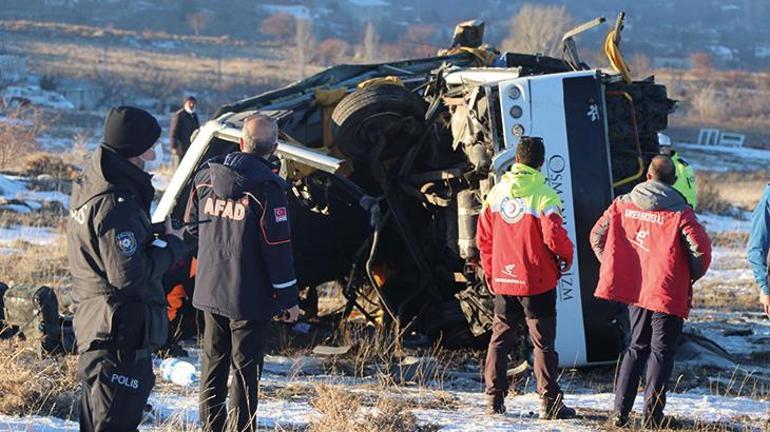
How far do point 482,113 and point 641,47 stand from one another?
9834cm

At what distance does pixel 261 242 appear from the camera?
17.2 ft

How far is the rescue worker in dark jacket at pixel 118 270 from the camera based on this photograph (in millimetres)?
4586

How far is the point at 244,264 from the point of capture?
5.23 meters

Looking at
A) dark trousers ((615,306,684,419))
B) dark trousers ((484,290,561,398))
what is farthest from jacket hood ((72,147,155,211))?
dark trousers ((615,306,684,419))

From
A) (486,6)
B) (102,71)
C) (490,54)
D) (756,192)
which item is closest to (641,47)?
(486,6)

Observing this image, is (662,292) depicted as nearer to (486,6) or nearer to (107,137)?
(107,137)

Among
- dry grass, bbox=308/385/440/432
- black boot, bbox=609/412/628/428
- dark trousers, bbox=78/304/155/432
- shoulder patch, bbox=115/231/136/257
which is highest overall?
shoulder patch, bbox=115/231/136/257

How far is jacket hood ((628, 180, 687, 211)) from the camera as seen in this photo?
19.3 ft

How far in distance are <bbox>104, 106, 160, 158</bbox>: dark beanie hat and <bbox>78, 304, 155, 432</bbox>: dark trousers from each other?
69 cm

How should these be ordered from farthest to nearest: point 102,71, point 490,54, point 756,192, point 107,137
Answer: point 102,71, point 756,192, point 490,54, point 107,137

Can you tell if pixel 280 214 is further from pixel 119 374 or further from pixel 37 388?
pixel 37 388

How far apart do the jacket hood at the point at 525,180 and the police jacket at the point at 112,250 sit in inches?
84.1

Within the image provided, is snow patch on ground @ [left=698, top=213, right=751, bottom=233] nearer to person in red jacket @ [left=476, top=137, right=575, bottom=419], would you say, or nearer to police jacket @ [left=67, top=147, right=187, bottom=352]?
person in red jacket @ [left=476, top=137, right=575, bottom=419]

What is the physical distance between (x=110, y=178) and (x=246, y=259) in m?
0.88
